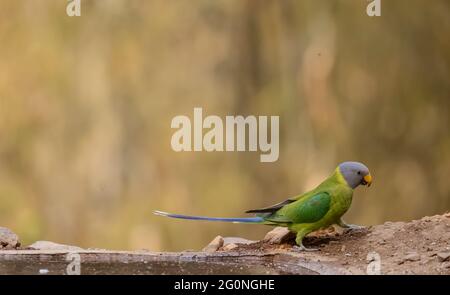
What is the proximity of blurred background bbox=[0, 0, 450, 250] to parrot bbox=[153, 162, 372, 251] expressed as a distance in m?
1.65

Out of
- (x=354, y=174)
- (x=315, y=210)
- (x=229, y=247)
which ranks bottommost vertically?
(x=229, y=247)

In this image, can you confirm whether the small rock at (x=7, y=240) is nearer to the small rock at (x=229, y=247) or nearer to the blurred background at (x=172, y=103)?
the small rock at (x=229, y=247)

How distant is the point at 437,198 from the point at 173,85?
7.10ft

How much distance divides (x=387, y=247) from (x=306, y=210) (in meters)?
0.46

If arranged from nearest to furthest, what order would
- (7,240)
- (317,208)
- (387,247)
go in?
(387,247) → (317,208) → (7,240)

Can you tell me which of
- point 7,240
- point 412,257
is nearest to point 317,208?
point 412,257

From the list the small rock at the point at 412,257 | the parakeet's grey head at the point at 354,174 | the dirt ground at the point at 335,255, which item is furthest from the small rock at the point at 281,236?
the small rock at the point at 412,257

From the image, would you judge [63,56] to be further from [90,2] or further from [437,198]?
[437,198]

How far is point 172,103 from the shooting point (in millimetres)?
6492

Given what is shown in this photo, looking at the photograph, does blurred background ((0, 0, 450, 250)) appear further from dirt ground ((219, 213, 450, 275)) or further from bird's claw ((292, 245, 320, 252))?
bird's claw ((292, 245, 320, 252))

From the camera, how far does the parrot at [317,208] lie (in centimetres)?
476

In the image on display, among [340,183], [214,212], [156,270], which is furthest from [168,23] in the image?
[156,270]

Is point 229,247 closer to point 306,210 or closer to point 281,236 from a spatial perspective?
point 281,236

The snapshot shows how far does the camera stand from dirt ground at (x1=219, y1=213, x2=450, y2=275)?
429 centimetres
